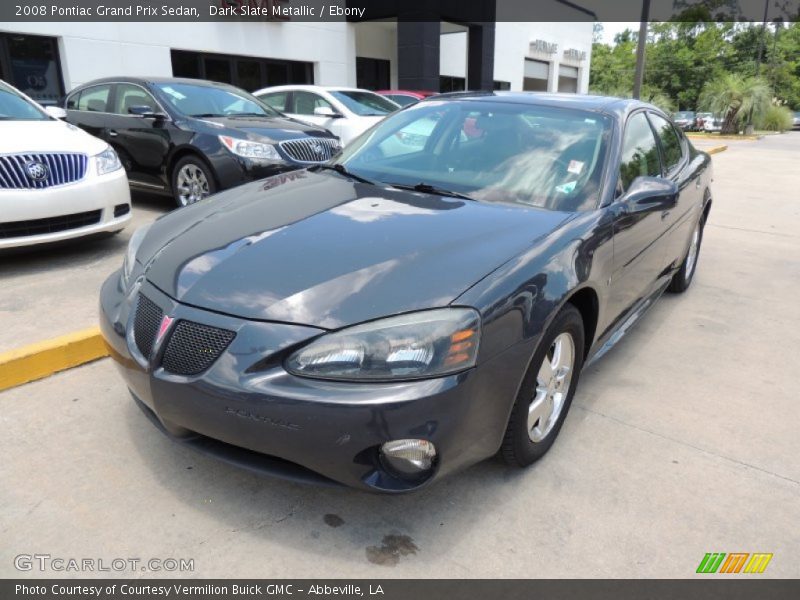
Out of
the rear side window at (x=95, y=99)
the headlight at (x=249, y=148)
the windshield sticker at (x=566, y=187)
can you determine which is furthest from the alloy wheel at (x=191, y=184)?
the windshield sticker at (x=566, y=187)

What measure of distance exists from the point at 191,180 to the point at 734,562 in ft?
19.4

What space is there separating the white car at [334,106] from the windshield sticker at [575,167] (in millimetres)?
6009

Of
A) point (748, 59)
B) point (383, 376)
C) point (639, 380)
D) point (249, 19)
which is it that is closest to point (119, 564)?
point (383, 376)

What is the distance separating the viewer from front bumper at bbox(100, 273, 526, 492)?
1.94m

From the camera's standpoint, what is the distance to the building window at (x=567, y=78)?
33.1m

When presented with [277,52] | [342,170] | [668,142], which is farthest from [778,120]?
[342,170]

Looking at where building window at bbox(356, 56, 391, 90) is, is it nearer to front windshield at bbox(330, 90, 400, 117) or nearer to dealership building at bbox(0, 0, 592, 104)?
dealership building at bbox(0, 0, 592, 104)

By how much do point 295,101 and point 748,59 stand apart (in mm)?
65058

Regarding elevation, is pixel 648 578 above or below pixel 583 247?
below

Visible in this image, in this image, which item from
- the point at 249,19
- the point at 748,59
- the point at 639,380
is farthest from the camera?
the point at 748,59

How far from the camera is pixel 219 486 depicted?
8.09ft

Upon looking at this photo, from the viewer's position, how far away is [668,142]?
436cm

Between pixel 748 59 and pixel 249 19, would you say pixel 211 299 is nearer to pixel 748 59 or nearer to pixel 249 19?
pixel 249 19

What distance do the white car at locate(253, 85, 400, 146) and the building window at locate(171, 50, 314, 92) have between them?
5.34 m
